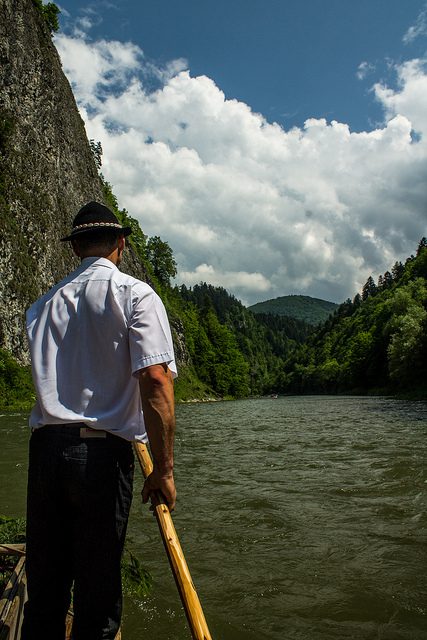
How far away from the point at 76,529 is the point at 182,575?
2.34ft

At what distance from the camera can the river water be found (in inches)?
197

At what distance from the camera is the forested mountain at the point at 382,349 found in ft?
198

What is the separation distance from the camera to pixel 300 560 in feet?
21.8

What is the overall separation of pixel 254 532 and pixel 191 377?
8283 centimetres

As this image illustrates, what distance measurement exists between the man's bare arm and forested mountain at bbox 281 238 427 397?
177 ft

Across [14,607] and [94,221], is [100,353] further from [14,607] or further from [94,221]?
[14,607]

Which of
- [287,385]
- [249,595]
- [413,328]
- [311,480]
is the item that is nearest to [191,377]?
[413,328]

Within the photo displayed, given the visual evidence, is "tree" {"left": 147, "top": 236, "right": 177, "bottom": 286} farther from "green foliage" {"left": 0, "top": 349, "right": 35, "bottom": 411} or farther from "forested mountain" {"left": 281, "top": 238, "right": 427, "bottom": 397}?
"green foliage" {"left": 0, "top": 349, "right": 35, "bottom": 411}

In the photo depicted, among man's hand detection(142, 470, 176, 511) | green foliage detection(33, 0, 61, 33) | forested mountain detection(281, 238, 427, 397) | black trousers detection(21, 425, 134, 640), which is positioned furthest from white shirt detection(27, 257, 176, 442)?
green foliage detection(33, 0, 61, 33)

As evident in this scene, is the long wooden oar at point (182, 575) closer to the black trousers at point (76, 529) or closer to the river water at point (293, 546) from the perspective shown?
the black trousers at point (76, 529)

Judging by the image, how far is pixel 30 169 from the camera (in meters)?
48.2

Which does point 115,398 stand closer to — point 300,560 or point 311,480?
point 300,560

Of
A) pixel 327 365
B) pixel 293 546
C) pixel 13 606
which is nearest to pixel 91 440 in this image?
pixel 13 606

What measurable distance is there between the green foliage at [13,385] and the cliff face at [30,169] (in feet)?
5.69
